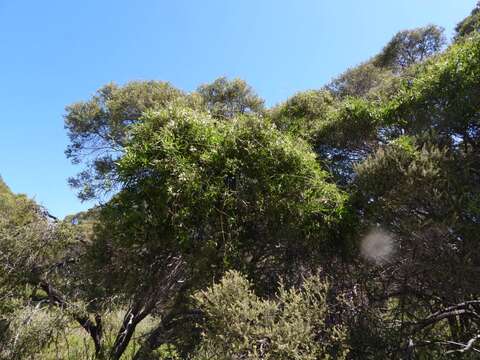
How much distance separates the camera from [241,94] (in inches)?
592

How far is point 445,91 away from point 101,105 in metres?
13.6

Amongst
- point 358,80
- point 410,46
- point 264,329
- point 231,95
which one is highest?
point 410,46

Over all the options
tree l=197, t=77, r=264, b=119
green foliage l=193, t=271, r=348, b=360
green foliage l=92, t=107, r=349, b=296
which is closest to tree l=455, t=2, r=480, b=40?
tree l=197, t=77, r=264, b=119

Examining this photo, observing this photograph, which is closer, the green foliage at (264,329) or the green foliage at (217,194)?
the green foliage at (264,329)

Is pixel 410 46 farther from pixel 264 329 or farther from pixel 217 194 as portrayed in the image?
pixel 264 329

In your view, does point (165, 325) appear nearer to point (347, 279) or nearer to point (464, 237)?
point (347, 279)

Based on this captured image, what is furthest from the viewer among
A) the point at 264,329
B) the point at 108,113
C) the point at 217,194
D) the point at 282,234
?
the point at 108,113

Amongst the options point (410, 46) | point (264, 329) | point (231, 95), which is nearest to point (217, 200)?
point (264, 329)

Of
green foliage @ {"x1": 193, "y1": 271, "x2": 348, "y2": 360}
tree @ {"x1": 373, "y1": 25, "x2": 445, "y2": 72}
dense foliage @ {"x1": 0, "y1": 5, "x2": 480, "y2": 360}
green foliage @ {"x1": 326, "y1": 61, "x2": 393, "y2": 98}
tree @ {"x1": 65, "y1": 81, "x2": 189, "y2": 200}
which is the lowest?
green foliage @ {"x1": 193, "y1": 271, "x2": 348, "y2": 360}

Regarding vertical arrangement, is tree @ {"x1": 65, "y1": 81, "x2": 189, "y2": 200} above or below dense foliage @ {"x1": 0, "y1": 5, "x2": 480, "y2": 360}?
above

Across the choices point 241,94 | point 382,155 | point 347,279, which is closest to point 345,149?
point 382,155

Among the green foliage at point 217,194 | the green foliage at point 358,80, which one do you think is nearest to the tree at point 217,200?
the green foliage at point 217,194

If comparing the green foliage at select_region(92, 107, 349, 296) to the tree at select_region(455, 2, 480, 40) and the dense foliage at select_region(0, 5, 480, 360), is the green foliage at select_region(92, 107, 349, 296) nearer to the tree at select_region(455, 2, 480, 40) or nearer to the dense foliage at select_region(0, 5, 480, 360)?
the dense foliage at select_region(0, 5, 480, 360)

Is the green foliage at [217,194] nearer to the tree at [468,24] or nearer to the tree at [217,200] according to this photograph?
the tree at [217,200]
